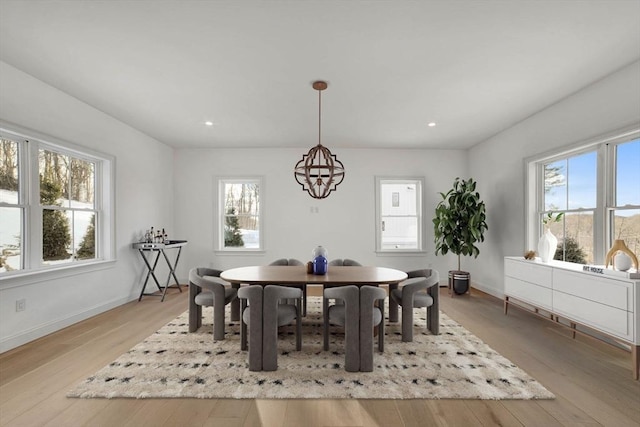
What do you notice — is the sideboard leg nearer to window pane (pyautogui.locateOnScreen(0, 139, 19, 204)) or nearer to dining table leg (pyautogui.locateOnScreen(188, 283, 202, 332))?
dining table leg (pyautogui.locateOnScreen(188, 283, 202, 332))

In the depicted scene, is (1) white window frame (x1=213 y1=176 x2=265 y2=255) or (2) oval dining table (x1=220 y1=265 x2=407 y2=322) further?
(1) white window frame (x1=213 y1=176 x2=265 y2=255)

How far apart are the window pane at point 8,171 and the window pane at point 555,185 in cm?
611

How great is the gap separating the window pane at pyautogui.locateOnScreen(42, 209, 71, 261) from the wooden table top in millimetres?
2033

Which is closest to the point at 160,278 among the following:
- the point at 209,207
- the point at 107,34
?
the point at 209,207

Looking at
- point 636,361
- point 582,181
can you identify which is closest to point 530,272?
point 582,181

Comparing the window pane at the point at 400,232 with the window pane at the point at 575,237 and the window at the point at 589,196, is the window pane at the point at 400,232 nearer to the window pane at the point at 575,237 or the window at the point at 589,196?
the window at the point at 589,196

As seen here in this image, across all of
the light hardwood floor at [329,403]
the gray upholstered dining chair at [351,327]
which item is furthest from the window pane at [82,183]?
the gray upholstered dining chair at [351,327]

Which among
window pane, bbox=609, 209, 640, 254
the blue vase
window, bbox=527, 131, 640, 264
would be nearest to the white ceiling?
window, bbox=527, 131, 640, 264

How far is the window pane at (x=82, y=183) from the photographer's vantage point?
4.01m

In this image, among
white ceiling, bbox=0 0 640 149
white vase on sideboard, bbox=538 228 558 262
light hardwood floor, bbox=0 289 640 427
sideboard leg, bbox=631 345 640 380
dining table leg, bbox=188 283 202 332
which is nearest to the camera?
light hardwood floor, bbox=0 289 640 427

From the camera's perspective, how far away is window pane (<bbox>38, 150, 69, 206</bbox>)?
3.55 meters

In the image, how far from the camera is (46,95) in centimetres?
339

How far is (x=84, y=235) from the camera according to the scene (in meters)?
4.18

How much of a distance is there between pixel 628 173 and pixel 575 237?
2.99 feet
